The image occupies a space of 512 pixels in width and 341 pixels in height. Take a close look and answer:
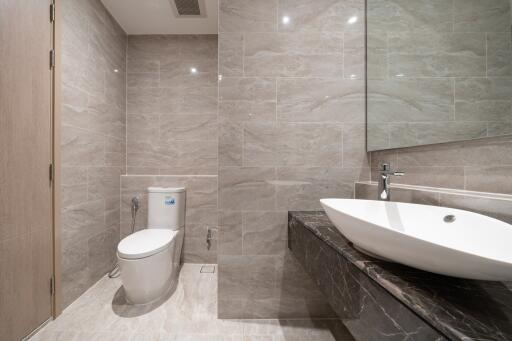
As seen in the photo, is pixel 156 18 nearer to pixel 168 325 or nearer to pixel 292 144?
pixel 292 144

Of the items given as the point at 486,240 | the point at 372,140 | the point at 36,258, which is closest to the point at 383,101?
the point at 372,140

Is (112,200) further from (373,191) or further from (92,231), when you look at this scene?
(373,191)

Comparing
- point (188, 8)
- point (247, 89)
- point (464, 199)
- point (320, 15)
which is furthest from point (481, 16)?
point (188, 8)

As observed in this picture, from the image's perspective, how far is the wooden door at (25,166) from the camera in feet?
3.51

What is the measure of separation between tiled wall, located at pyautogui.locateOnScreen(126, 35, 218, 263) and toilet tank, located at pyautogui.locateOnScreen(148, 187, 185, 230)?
13.3 inches

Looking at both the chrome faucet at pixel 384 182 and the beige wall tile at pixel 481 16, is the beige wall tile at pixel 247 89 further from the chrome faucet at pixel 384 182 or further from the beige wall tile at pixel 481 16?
the beige wall tile at pixel 481 16

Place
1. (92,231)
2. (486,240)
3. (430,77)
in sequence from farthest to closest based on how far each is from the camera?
(92,231)
(430,77)
(486,240)

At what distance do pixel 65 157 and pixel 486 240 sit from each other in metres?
2.11

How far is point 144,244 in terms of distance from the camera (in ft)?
4.84

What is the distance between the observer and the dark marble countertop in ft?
1.11

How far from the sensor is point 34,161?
48.3 inches

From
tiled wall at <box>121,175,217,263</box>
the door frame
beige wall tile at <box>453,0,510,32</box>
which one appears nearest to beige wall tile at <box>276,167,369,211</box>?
beige wall tile at <box>453,0,510,32</box>

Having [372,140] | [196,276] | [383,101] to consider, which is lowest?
[196,276]

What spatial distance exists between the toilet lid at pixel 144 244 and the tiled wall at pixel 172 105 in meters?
0.72
